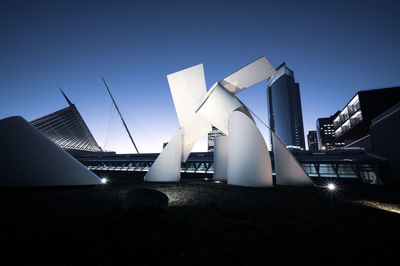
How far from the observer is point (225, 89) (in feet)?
45.9

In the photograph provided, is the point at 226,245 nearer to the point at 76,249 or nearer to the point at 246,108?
the point at 76,249

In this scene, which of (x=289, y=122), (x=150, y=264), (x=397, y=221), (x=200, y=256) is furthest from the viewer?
(x=289, y=122)

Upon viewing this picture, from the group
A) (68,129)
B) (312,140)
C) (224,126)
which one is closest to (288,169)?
(224,126)

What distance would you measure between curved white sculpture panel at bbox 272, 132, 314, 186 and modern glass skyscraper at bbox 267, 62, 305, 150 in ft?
473

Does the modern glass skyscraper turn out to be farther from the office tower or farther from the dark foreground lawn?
the dark foreground lawn

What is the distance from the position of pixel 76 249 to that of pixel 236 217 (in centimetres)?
363

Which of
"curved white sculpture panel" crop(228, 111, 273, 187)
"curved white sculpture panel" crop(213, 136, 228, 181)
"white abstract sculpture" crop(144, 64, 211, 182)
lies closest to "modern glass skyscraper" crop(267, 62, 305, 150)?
"curved white sculpture panel" crop(213, 136, 228, 181)

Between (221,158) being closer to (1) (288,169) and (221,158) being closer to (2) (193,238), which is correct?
(1) (288,169)

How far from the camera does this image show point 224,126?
15.1 m

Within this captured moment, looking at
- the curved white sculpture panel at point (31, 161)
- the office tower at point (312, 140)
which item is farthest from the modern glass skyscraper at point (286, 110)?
the curved white sculpture panel at point (31, 161)

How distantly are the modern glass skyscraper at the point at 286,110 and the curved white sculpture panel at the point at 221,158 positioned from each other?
5613 inches

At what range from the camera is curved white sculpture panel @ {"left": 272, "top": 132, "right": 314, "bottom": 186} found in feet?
41.4

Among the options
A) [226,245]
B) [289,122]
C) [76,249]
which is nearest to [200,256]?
[226,245]

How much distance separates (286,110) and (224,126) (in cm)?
15364
